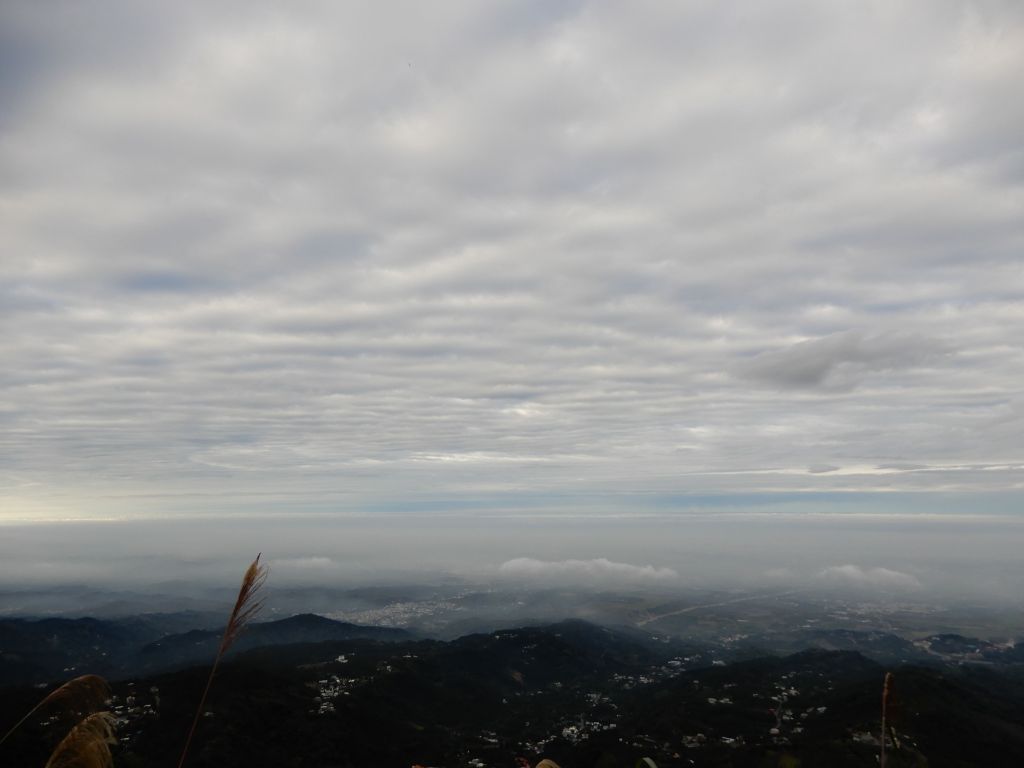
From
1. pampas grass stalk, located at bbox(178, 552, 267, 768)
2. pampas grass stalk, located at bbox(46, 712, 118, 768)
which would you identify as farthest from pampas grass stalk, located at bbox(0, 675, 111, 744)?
pampas grass stalk, located at bbox(178, 552, 267, 768)

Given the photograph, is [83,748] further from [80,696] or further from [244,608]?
[244,608]

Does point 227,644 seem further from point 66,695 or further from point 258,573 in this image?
point 66,695

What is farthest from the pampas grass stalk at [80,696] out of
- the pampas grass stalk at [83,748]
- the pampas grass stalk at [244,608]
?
the pampas grass stalk at [244,608]

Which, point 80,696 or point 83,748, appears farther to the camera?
point 80,696

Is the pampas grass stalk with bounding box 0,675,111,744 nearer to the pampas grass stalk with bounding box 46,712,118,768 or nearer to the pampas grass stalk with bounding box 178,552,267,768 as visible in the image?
the pampas grass stalk with bounding box 46,712,118,768

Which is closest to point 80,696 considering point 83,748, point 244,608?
point 83,748

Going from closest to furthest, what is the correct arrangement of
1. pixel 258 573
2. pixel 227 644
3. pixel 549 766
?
pixel 227 644 → pixel 549 766 → pixel 258 573

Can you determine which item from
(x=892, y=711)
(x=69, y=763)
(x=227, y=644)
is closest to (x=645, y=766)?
(x=892, y=711)
